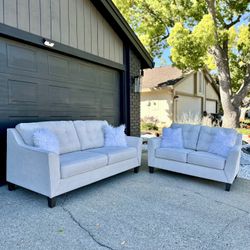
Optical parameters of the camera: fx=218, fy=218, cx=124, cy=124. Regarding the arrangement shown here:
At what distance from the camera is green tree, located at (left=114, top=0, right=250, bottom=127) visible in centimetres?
868

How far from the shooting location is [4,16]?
3.49 m

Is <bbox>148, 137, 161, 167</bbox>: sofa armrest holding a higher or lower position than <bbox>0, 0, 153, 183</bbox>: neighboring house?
lower

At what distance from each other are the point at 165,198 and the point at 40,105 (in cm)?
281

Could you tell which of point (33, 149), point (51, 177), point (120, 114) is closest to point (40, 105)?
point (33, 149)

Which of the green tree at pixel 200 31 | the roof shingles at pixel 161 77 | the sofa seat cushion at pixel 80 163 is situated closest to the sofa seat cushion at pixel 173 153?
the sofa seat cushion at pixel 80 163

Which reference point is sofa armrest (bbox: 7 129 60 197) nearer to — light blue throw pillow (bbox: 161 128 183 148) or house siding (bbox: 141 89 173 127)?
light blue throw pillow (bbox: 161 128 183 148)

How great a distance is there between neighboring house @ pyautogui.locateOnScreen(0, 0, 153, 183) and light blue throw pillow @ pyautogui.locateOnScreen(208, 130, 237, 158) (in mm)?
2759

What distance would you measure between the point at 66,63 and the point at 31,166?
8.36 ft

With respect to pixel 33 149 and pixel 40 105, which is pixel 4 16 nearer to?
pixel 40 105

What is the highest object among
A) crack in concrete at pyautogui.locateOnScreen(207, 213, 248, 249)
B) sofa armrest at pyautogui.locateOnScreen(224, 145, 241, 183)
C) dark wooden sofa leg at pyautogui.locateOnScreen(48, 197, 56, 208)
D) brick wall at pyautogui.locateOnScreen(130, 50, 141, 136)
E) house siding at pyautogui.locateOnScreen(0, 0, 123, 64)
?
→ house siding at pyautogui.locateOnScreen(0, 0, 123, 64)

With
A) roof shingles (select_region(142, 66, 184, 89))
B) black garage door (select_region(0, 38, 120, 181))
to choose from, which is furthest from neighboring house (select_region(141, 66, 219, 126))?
black garage door (select_region(0, 38, 120, 181))

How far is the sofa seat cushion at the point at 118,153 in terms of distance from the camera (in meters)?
3.66

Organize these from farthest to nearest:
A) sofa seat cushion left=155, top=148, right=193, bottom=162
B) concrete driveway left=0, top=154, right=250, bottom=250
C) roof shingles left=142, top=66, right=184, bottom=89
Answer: roof shingles left=142, top=66, right=184, bottom=89 < sofa seat cushion left=155, top=148, right=193, bottom=162 < concrete driveway left=0, top=154, right=250, bottom=250

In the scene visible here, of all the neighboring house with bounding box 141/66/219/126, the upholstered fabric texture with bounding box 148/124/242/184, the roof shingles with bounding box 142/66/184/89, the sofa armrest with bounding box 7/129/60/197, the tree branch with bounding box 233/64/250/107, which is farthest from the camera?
the roof shingles with bounding box 142/66/184/89
